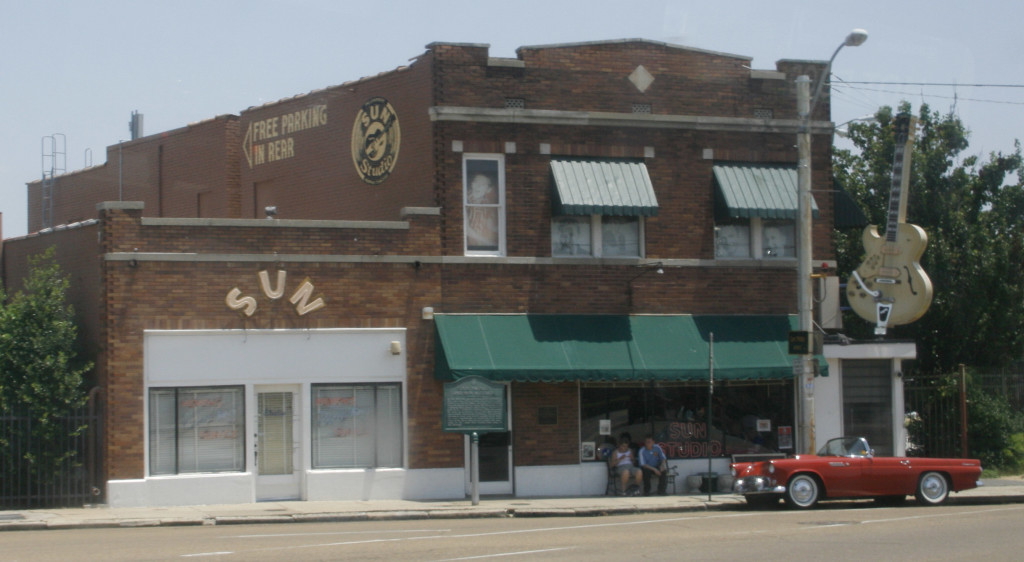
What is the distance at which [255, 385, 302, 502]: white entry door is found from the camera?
2055 cm

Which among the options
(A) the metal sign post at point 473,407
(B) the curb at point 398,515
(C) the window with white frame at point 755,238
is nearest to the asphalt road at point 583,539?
(B) the curb at point 398,515

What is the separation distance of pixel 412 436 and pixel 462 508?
2245 mm

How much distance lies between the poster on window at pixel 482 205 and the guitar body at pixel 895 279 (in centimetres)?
766

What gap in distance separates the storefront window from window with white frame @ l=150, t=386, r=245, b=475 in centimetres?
656

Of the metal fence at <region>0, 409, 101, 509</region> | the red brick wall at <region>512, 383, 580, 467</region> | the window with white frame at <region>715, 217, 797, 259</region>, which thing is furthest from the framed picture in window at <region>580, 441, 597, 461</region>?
the metal fence at <region>0, 409, 101, 509</region>

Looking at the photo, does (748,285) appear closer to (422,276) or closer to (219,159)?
(422,276)

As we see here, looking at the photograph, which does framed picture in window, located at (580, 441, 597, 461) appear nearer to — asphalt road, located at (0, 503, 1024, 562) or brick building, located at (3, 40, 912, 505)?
brick building, located at (3, 40, 912, 505)

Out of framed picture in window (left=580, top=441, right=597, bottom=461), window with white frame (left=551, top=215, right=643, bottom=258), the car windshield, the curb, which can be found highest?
window with white frame (left=551, top=215, right=643, bottom=258)

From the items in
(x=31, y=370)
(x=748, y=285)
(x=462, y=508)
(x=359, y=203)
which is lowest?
(x=462, y=508)

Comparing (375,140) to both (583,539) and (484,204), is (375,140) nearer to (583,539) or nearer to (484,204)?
(484,204)

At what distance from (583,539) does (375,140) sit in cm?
1192

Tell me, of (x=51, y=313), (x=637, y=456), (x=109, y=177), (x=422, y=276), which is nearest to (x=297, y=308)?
(x=422, y=276)

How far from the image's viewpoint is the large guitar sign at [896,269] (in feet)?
75.2

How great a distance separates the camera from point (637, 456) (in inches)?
874
